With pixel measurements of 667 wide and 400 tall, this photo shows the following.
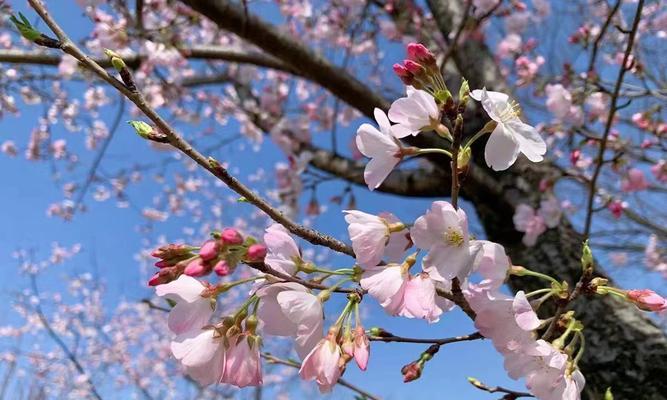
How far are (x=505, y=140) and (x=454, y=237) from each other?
20cm

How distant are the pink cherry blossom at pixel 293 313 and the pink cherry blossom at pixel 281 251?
5cm

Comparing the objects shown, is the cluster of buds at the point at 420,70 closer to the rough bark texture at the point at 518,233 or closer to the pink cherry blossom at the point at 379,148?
the pink cherry blossom at the point at 379,148

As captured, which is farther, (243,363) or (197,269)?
(243,363)

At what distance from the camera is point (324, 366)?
0.73 meters

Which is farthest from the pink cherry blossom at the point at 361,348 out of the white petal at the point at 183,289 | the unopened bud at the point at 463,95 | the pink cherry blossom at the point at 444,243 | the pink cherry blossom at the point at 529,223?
the pink cherry blossom at the point at 529,223

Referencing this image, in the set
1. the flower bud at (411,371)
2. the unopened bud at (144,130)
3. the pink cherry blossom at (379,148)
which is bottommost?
the flower bud at (411,371)

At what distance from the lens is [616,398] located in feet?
6.93

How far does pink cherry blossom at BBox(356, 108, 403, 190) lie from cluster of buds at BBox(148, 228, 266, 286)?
26 cm

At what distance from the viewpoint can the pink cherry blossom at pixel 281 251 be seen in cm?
80

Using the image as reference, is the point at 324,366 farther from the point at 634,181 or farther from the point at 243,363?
the point at 634,181

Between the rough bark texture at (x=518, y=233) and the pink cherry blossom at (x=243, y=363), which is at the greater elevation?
the rough bark texture at (x=518, y=233)

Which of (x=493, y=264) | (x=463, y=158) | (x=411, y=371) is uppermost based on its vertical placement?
(x=463, y=158)

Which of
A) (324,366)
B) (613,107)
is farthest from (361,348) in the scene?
(613,107)

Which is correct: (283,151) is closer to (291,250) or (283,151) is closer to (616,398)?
(616,398)
